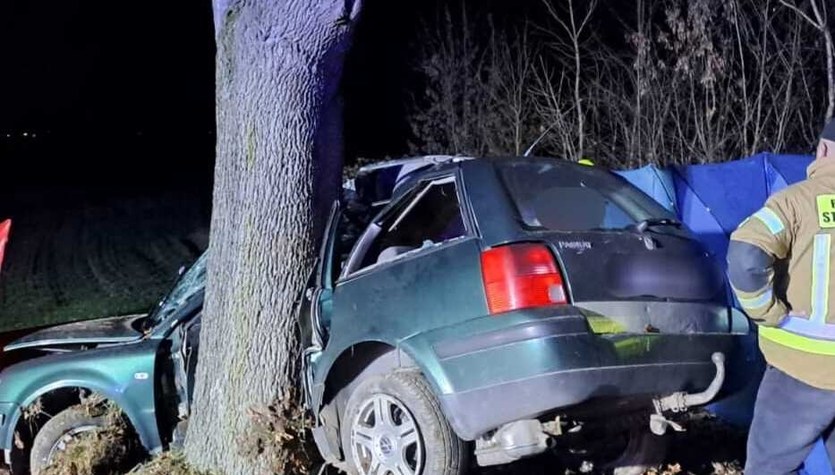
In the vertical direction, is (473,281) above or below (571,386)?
above

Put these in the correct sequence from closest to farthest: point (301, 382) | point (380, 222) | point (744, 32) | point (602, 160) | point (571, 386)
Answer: point (571, 386), point (380, 222), point (301, 382), point (744, 32), point (602, 160)

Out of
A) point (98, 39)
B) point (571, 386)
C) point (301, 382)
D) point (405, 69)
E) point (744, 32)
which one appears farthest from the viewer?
point (98, 39)

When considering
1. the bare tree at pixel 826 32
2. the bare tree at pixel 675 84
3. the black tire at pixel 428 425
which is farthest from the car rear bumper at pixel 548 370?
the bare tree at pixel 675 84

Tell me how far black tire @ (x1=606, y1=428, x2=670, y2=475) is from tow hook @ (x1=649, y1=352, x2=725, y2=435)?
51 centimetres

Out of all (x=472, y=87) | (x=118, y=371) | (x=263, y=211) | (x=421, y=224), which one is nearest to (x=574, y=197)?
(x=421, y=224)

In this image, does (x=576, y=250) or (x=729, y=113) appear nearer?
(x=576, y=250)

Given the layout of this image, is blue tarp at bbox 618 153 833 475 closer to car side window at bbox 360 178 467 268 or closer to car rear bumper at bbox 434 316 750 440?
car side window at bbox 360 178 467 268

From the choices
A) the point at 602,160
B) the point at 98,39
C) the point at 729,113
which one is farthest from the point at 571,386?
the point at 98,39

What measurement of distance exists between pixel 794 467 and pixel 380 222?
88.0 inches

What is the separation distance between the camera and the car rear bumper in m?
3.79

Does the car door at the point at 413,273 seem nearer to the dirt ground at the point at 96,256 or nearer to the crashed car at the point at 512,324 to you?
the crashed car at the point at 512,324

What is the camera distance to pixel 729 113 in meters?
12.1

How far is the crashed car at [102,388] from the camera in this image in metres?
5.55

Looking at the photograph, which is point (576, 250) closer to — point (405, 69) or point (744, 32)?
point (744, 32)
